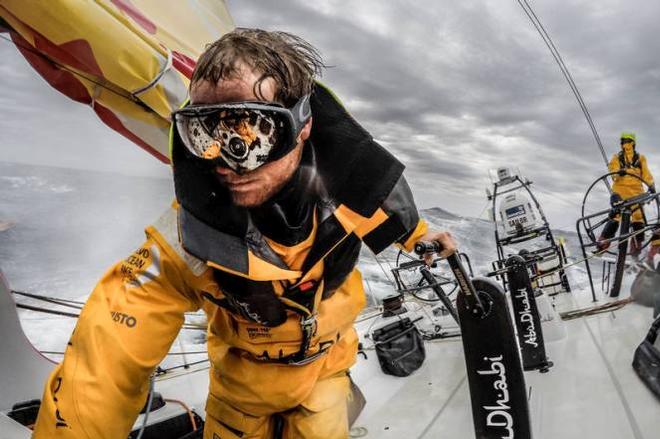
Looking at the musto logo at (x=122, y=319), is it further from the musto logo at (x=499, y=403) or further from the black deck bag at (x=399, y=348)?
the black deck bag at (x=399, y=348)

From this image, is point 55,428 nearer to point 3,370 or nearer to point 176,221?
point 176,221

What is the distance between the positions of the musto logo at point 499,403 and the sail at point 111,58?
2.00 m

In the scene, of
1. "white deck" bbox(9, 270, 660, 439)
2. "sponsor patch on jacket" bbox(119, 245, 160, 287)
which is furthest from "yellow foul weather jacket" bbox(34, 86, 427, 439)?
"white deck" bbox(9, 270, 660, 439)

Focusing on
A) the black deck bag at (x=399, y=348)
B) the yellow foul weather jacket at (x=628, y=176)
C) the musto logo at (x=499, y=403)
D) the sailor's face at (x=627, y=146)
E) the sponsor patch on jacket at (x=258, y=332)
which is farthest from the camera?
the sailor's face at (x=627, y=146)

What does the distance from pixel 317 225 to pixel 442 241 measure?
56 centimetres

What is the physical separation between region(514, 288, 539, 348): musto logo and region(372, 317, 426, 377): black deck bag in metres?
0.95

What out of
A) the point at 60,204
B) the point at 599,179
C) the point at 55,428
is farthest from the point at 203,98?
the point at 60,204

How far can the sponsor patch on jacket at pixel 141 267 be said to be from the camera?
3.33 feet

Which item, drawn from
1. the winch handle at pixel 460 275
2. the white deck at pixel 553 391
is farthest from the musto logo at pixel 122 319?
the white deck at pixel 553 391

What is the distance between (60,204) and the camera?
12.0 meters

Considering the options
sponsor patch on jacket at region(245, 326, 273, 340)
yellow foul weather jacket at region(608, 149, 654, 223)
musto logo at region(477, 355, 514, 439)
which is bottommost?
musto logo at region(477, 355, 514, 439)

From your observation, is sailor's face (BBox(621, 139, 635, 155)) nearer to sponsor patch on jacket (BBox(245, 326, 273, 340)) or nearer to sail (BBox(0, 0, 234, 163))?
sail (BBox(0, 0, 234, 163))

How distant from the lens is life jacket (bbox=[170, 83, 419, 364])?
103 cm

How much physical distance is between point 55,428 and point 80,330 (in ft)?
0.67
